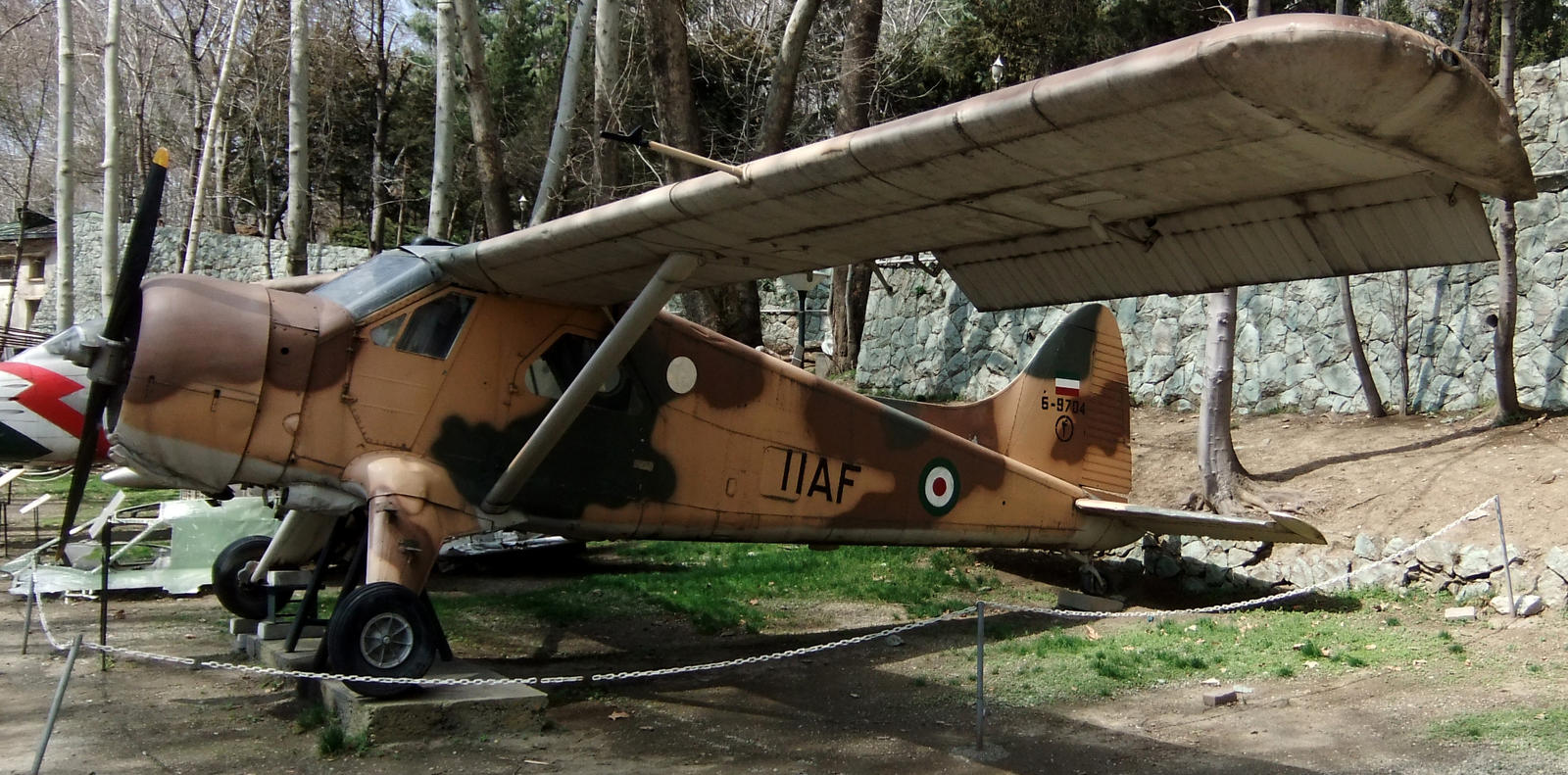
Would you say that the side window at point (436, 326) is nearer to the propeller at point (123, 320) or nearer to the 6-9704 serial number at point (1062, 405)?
the propeller at point (123, 320)

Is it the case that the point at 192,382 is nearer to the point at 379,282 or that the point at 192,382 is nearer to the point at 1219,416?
the point at 379,282

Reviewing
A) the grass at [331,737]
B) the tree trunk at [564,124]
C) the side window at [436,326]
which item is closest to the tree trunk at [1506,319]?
the tree trunk at [564,124]

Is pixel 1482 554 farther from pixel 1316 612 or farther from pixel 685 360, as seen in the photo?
pixel 685 360

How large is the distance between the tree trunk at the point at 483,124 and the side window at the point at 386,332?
18.4 feet

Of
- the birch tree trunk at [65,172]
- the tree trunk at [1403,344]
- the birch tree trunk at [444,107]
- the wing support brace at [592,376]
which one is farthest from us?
the birch tree trunk at [65,172]

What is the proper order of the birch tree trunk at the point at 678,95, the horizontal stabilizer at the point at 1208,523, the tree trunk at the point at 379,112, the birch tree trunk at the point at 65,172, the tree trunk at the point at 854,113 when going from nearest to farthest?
the horizontal stabilizer at the point at 1208,523 < the birch tree trunk at the point at 678,95 < the birch tree trunk at the point at 65,172 < the tree trunk at the point at 854,113 < the tree trunk at the point at 379,112

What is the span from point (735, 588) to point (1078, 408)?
3.77 m

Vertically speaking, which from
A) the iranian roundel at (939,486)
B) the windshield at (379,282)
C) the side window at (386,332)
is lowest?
the iranian roundel at (939,486)

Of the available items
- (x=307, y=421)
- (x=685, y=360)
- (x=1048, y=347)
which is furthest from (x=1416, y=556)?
(x=307, y=421)

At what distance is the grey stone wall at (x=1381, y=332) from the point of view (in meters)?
13.7

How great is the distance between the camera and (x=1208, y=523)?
913 centimetres

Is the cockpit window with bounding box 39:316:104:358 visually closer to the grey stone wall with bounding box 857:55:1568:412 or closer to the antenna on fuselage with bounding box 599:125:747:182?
the antenna on fuselage with bounding box 599:125:747:182

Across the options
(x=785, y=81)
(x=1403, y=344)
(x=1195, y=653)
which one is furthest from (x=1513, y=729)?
(x=785, y=81)

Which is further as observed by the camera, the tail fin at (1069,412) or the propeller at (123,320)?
the tail fin at (1069,412)
